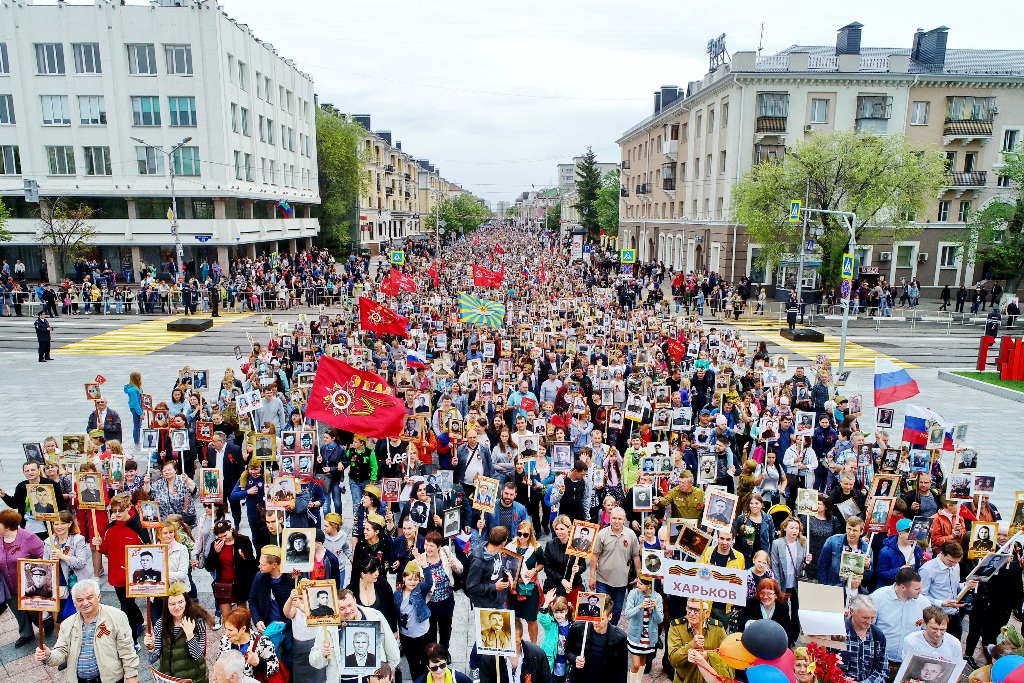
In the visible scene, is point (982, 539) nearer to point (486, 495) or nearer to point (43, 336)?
point (486, 495)

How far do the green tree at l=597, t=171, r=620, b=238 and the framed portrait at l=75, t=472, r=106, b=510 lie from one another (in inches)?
3381

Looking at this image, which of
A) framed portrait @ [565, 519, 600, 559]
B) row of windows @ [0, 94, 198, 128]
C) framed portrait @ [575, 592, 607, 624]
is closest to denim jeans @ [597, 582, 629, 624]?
framed portrait @ [565, 519, 600, 559]

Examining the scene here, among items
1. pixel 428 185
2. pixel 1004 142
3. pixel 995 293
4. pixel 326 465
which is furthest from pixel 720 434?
pixel 428 185

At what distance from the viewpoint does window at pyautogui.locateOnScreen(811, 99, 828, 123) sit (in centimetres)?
4324

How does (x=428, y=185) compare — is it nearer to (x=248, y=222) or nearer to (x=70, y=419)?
(x=248, y=222)

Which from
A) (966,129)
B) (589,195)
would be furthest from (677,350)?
(589,195)

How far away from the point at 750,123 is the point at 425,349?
33501 millimetres

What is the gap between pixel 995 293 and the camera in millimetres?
38438

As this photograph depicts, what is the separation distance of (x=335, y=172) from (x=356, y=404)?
6115 cm

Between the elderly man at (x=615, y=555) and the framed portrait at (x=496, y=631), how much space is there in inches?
72.9

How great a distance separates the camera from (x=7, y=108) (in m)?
42.9

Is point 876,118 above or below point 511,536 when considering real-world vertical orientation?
above

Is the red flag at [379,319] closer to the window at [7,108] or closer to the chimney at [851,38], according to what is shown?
the window at [7,108]

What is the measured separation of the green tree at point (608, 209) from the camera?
3622 inches
